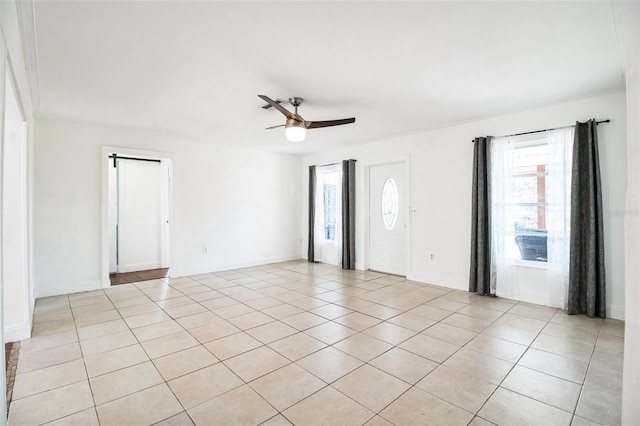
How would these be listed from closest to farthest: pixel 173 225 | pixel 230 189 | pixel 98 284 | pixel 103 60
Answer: pixel 103 60, pixel 98 284, pixel 173 225, pixel 230 189

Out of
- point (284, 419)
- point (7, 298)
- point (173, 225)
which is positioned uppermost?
point (173, 225)

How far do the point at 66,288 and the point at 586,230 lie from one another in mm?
7129

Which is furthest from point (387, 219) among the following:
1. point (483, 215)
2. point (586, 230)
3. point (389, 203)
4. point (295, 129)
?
point (295, 129)

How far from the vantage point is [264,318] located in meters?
3.57

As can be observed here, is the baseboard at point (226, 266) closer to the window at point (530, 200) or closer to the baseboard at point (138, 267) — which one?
the baseboard at point (138, 267)

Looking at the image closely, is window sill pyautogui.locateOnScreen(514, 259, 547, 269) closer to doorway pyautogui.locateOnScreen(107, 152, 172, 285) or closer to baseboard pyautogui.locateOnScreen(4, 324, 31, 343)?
baseboard pyautogui.locateOnScreen(4, 324, 31, 343)

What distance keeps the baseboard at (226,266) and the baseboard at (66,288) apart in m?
1.13

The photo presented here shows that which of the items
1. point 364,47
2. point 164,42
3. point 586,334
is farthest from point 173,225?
point 586,334

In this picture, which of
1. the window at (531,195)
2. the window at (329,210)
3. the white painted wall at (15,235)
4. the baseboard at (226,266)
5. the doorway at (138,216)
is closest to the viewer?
the white painted wall at (15,235)

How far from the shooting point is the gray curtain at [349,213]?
6.28 meters

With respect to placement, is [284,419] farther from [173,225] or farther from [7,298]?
[173,225]

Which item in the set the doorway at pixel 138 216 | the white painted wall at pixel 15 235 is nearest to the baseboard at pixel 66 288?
the doorway at pixel 138 216

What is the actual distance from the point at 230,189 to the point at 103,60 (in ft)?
12.3

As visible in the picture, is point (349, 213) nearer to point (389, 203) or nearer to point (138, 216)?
point (389, 203)
